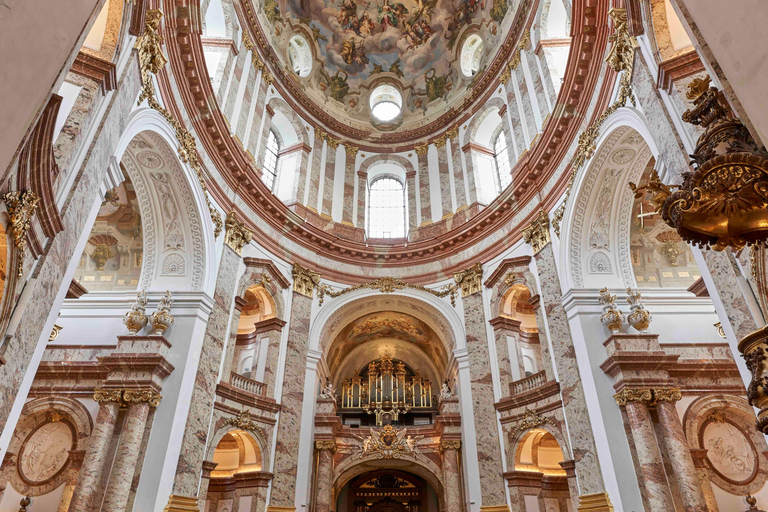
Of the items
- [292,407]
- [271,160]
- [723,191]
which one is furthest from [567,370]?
[271,160]

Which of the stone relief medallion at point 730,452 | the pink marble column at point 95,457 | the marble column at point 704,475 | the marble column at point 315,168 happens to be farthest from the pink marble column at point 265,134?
the stone relief medallion at point 730,452

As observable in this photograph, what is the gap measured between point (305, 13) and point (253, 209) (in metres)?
10.7

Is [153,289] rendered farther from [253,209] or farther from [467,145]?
[467,145]

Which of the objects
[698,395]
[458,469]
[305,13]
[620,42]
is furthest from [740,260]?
[305,13]

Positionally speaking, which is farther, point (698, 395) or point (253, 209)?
point (253, 209)

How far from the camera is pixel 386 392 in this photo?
19.3 meters

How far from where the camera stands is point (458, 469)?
47.2 feet

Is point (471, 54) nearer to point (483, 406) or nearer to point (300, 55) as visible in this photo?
point (300, 55)

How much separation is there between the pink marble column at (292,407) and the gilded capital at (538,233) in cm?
717

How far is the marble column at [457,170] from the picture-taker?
1836 centimetres

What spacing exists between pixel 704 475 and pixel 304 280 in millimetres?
11530

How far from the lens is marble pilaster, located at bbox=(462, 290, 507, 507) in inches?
504

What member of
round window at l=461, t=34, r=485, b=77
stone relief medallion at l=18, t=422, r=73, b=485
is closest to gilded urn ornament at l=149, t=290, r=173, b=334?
stone relief medallion at l=18, t=422, r=73, b=485

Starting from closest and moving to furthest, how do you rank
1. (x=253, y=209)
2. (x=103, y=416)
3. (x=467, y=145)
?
(x=103, y=416) < (x=253, y=209) < (x=467, y=145)
